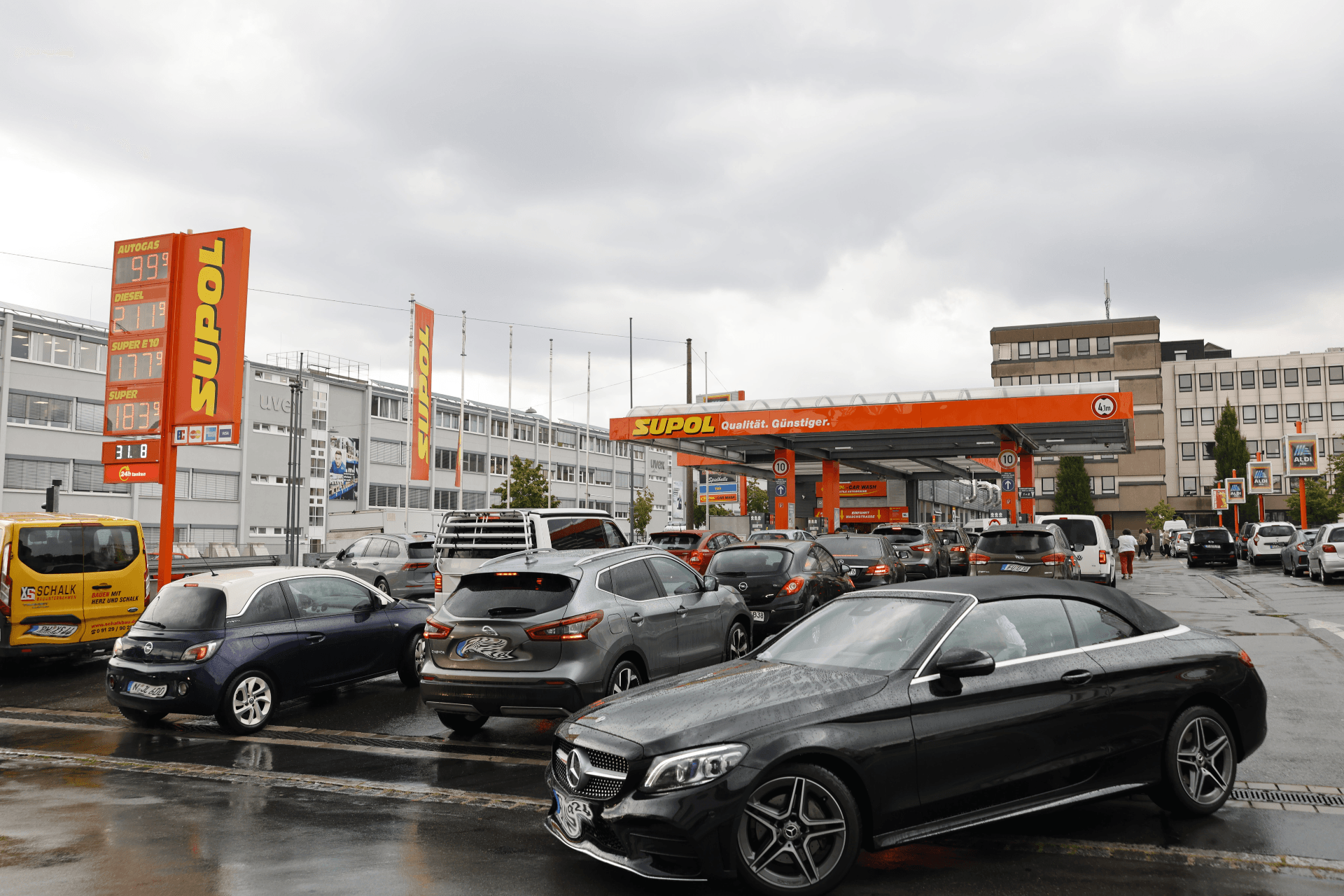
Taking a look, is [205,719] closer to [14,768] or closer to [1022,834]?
[14,768]

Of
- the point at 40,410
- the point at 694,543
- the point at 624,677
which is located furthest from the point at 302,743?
the point at 40,410

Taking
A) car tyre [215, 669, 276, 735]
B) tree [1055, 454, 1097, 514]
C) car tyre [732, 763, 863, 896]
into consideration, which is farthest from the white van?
tree [1055, 454, 1097, 514]

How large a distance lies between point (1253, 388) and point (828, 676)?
10411cm

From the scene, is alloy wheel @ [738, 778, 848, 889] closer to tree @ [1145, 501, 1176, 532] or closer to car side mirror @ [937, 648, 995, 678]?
car side mirror @ [937, 648, 995, 678]

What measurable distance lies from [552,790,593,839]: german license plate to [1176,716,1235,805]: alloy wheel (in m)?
3.30

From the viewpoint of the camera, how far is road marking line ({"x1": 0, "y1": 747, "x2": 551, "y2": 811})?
6195mm

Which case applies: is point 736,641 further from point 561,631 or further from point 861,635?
point 861,635

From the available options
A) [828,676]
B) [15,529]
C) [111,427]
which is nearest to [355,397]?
[111,427]

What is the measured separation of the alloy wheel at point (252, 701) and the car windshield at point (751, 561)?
18.9ft

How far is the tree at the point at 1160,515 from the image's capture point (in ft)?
267

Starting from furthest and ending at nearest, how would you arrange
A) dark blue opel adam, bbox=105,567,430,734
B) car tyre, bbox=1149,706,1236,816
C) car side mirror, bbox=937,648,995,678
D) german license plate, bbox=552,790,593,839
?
1. dark blue opel adam, bbox=105,567,430,734
2. car tyre, bbox=1149,706,1236,816
3. car side mirror, bbox=937,648,995,678
4. german license plate, bbox=552,790,593,839

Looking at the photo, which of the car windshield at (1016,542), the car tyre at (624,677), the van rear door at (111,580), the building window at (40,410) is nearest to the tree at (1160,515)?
the car windshield at (1016,542)

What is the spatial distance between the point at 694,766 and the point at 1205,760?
320cm

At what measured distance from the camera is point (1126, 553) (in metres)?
32.3
